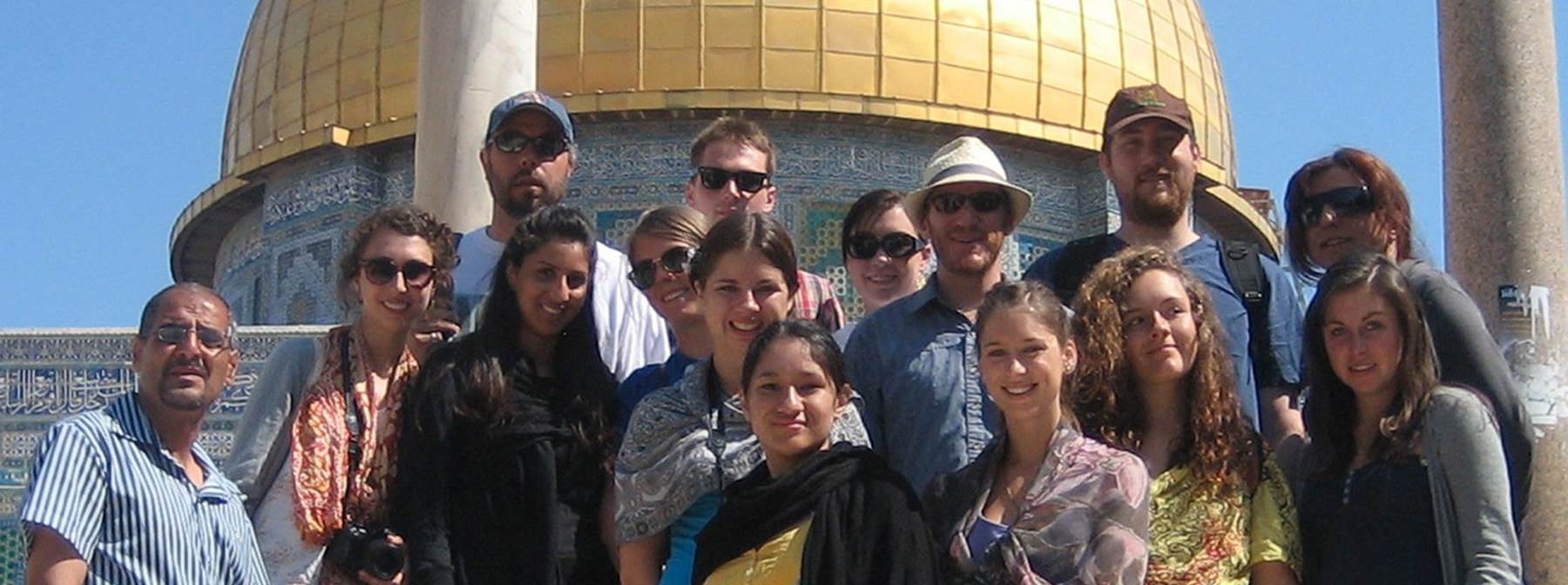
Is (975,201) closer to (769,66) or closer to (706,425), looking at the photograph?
(706,425)

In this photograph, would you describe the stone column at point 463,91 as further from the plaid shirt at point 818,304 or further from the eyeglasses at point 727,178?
the plaid shirt at point 818,304

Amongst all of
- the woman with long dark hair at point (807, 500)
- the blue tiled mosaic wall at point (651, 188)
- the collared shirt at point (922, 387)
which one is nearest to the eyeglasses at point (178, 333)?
the woman with long dark hair at point (807, 500)

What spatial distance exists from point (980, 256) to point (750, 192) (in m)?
0.93

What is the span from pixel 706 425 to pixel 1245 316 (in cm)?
128

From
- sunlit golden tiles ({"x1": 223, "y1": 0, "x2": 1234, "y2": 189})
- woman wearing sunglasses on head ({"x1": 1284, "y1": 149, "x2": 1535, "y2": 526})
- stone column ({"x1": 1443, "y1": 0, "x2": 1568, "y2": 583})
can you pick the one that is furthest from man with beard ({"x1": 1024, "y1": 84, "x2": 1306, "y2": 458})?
sunlit golden tiles ({"x1": 223, "y1": 0, "x2": 1234, "y2": 189})

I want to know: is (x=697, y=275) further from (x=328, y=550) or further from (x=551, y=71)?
(x=551, y=71)

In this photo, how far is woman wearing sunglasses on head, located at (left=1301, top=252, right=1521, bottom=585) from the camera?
13.5 ft

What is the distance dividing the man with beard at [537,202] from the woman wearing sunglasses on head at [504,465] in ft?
1.66

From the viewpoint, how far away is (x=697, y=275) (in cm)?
462

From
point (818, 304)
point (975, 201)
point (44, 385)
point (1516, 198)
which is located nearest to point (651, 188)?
point (44, 385)

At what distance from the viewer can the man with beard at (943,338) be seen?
4715mm

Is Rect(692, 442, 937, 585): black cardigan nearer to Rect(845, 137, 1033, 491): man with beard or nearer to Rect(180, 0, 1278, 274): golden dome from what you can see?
Rect(845, 137, 1033, 491): man with beard

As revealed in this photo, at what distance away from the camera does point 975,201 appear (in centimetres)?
493

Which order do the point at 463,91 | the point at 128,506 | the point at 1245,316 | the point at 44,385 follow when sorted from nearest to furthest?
the point at 128,506 → the point at 1245,316 → the point at 463,91 → the point at 44,385
